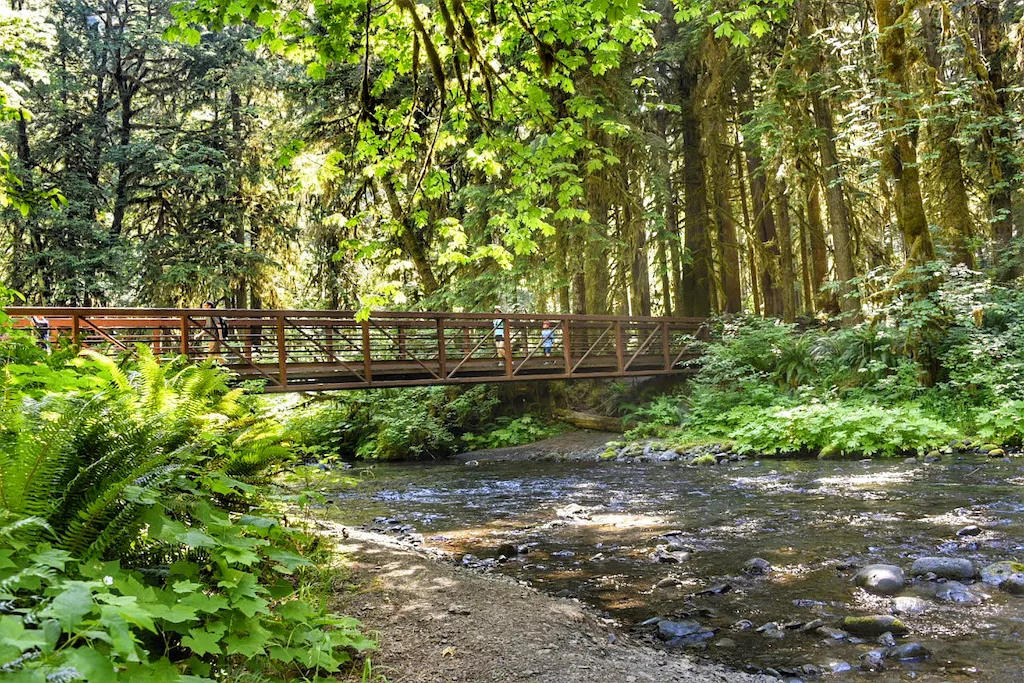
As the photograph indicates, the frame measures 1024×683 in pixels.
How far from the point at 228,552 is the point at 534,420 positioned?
49.8 feet

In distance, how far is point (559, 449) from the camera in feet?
49.0

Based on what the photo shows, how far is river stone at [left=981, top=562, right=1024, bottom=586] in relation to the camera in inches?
178

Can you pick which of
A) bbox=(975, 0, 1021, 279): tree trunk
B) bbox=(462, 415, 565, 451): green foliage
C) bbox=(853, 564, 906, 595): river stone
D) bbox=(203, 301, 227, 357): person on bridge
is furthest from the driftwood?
bbox=(853, 564, 906, 595): river stone

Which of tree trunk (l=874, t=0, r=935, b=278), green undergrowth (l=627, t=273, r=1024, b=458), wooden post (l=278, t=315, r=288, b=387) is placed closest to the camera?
green undergrowth (l=627, t=273, r=1024, b=458)

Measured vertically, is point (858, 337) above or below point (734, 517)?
above

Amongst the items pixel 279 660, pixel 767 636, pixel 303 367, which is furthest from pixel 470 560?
pixel 303 367

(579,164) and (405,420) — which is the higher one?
(579,164)

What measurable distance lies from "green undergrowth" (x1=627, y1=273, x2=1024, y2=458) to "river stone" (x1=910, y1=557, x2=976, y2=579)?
5743 millimetres

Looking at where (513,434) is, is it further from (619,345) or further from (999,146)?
(999,146)

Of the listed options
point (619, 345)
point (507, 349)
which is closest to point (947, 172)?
point (619, 345)

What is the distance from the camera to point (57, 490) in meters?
2.81

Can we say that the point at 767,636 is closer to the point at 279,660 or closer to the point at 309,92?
the point at 279,660

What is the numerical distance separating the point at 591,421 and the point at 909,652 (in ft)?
43.5

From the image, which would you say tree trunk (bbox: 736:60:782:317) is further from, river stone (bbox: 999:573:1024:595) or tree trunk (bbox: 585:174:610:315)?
river stone (bbox: 999:573:1024:595)
